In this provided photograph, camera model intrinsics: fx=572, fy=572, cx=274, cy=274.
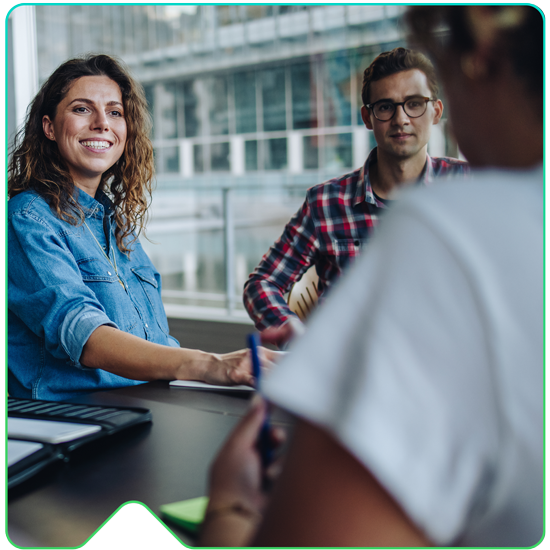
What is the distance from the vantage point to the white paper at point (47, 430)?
1.92ft

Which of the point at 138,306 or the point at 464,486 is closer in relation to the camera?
the point at 464,486

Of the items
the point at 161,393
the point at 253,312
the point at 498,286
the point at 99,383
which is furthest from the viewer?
the point at 253,312

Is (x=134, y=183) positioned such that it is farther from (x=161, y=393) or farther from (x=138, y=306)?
(x=161, y=393)

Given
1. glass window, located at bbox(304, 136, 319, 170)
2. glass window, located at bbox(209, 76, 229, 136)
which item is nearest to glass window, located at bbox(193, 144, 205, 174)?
glass window, located at bbox(209, 76, 229, 136)

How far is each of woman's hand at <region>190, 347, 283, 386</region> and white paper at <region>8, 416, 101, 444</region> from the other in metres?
0.27

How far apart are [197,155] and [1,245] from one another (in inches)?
363

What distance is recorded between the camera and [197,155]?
9.66 m

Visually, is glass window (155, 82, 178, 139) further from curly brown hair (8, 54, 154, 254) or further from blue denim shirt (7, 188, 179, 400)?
blue denim shirt (7, 188, 179, 400)

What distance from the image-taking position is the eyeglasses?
146cm

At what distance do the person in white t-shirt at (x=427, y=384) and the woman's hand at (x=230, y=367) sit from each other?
0.62 meters

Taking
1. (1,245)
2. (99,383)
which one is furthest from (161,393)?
(1,245)

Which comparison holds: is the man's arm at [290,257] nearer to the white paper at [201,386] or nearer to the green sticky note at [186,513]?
the white paper at [201,386]

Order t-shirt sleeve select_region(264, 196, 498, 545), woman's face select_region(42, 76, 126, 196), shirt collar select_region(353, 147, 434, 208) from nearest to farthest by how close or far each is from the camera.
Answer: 1. t-shirt sleeve select_region(264, 196, 498, 545)
2. woman's face select_region(42, 76, 126, 196)
3. shirt collar select_region(353, 147, 434, 208)

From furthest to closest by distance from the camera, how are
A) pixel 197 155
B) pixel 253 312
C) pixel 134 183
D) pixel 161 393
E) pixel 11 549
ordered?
pixel 197 155, pixel 253 312, pixel 134 183, pixel 161 393, pixel 11 549
